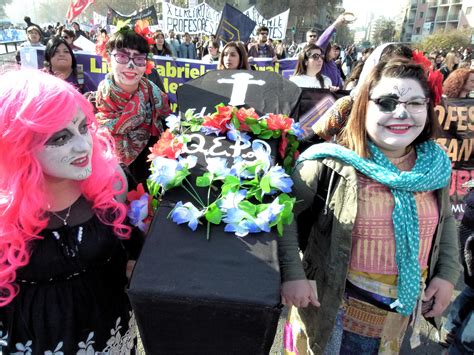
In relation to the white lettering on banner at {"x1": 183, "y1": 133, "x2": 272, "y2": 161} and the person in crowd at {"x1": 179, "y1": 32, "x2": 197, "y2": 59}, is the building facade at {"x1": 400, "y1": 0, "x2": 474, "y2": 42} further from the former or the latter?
the white lettering on banner at {"x1": 183, "y1": 133, "x2": 272, "y2": 161}

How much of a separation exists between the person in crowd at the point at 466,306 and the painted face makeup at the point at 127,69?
2193 mm

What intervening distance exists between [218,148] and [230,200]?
366 mm

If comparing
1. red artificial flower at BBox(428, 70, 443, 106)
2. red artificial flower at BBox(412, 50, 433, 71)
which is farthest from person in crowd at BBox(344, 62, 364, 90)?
red artificial flower at BBox(428, 70, 443, 106)

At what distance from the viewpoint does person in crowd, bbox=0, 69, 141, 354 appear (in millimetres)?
1147

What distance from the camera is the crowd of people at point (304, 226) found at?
3.91 ft

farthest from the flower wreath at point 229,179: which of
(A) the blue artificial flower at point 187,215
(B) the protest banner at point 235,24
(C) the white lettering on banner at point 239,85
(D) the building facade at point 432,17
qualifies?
(D) the building facade at point 432,17

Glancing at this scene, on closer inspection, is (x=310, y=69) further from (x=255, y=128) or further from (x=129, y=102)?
(x=255, y=128)

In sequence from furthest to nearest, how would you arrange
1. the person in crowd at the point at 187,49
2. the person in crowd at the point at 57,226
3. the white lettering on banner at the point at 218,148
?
the person in crowd at the point at 187,49 → the white lettering on banner at the point at 218,148 → the person in crowd at the point at 57,226

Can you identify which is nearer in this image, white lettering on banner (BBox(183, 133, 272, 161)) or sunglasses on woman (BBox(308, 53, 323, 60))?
white lettering on banner (BBox(183, 133, 272, 161))

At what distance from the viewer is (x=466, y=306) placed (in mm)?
1979

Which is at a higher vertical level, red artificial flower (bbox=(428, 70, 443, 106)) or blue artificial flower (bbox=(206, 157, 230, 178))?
red artificial flower (bbox=(428, 70, 443, 106))

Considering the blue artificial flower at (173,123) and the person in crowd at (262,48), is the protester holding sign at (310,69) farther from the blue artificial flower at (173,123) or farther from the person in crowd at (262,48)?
the person in crowd at (262,48)

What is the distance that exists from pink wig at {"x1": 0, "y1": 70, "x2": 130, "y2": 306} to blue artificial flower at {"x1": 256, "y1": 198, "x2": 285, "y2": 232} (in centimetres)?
71

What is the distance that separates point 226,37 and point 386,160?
6.79 meters
